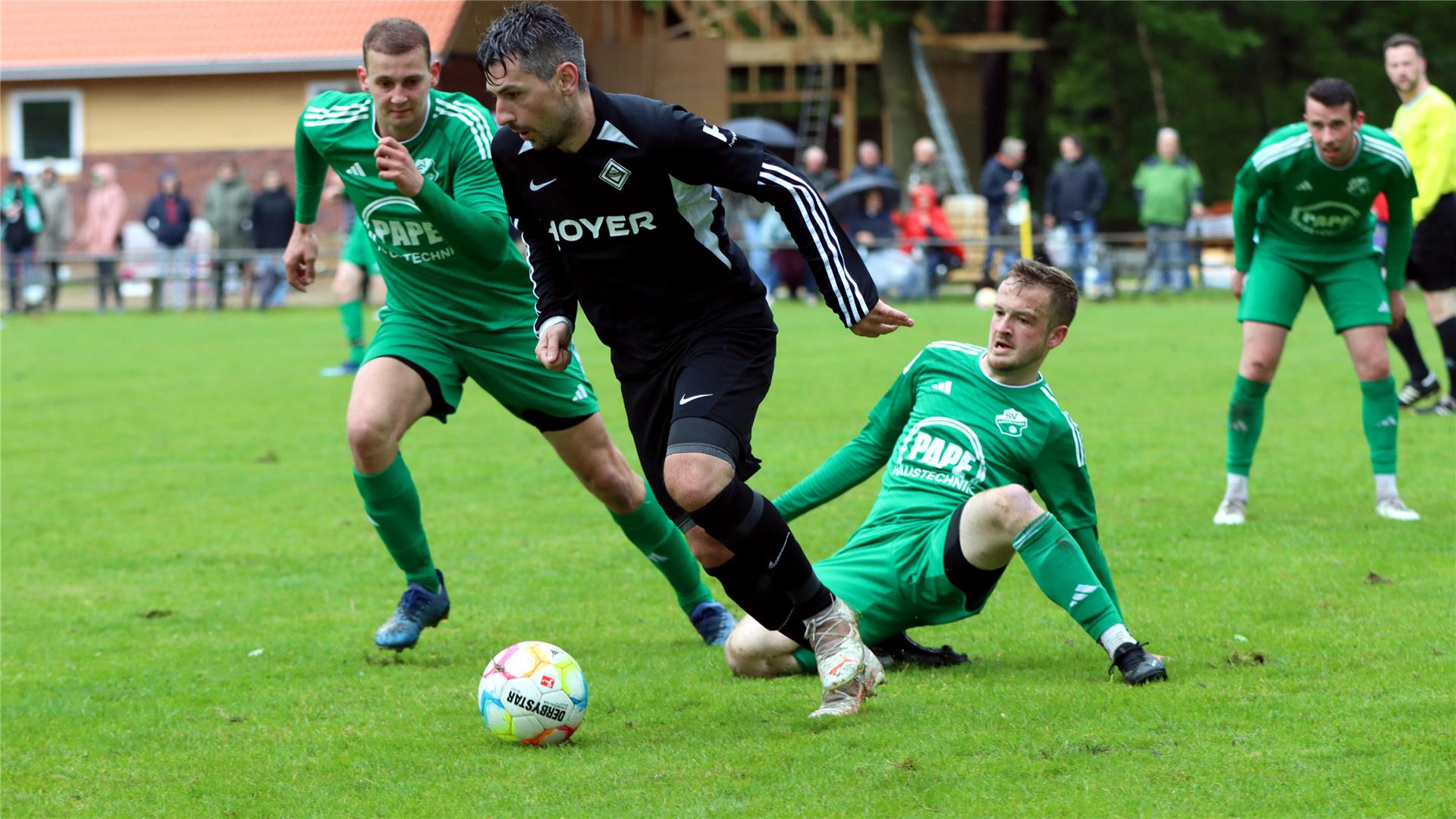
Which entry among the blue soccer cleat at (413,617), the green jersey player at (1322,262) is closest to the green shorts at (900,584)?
the blue soccer cleat at (413,617)

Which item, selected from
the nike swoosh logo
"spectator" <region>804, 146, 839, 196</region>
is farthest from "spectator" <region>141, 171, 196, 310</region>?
the nike swoosh logo

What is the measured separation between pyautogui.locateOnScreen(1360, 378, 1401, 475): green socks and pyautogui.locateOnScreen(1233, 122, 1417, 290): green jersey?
0.49m

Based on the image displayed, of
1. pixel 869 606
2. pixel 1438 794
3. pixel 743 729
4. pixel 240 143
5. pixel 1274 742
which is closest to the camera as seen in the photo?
pixel 1438 794

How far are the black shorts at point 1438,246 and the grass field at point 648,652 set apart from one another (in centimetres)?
101

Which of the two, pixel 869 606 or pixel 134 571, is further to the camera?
pixel 134 571

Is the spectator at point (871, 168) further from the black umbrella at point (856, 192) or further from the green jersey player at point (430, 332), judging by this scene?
the green jersey player at point (430, 332)

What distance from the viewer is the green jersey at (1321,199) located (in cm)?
764

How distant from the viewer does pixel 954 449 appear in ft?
18.0

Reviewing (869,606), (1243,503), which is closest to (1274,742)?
(869,606)

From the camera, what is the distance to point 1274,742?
171 inches

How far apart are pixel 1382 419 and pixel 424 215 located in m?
4.64

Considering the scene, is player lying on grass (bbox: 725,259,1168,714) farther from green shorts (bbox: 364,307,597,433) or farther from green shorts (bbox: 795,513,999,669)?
green shorts (bbox: 364,307,597,433)

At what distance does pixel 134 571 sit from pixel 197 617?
116 cm

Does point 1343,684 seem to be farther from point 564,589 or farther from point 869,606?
point 564,589
